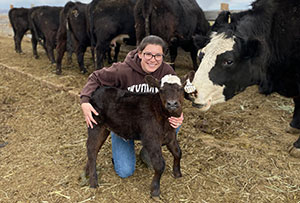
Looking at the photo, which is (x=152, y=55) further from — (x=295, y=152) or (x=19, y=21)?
(x=19, y=21)

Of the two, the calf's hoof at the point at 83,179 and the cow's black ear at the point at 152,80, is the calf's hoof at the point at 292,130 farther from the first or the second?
the calf's hoof at the point at 83,179

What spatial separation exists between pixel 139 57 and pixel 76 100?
8.85 feet

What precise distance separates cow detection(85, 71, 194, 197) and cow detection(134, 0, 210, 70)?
335 cm

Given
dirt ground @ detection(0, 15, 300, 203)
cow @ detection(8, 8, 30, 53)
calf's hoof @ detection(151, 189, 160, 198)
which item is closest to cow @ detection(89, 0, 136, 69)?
dirt ground @ detection(0, 15, 300, 203)

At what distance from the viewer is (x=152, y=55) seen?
97.7 inches

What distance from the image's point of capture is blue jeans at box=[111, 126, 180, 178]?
280cm

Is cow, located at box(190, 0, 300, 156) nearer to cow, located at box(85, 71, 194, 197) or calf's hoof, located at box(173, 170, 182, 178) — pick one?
cow, located at box(85, 71, 194, 197)

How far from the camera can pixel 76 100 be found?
504 centimetres

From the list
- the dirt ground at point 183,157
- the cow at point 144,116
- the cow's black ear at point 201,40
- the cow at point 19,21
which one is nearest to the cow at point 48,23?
the cow at point 19,21

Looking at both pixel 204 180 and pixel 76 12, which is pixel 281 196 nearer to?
pixel 204 180

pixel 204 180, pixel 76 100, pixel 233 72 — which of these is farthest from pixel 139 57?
pixel 76 100

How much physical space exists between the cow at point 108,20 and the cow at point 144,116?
440cm

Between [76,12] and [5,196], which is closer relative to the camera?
[5,196]

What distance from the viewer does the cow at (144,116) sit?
2.29 metres
